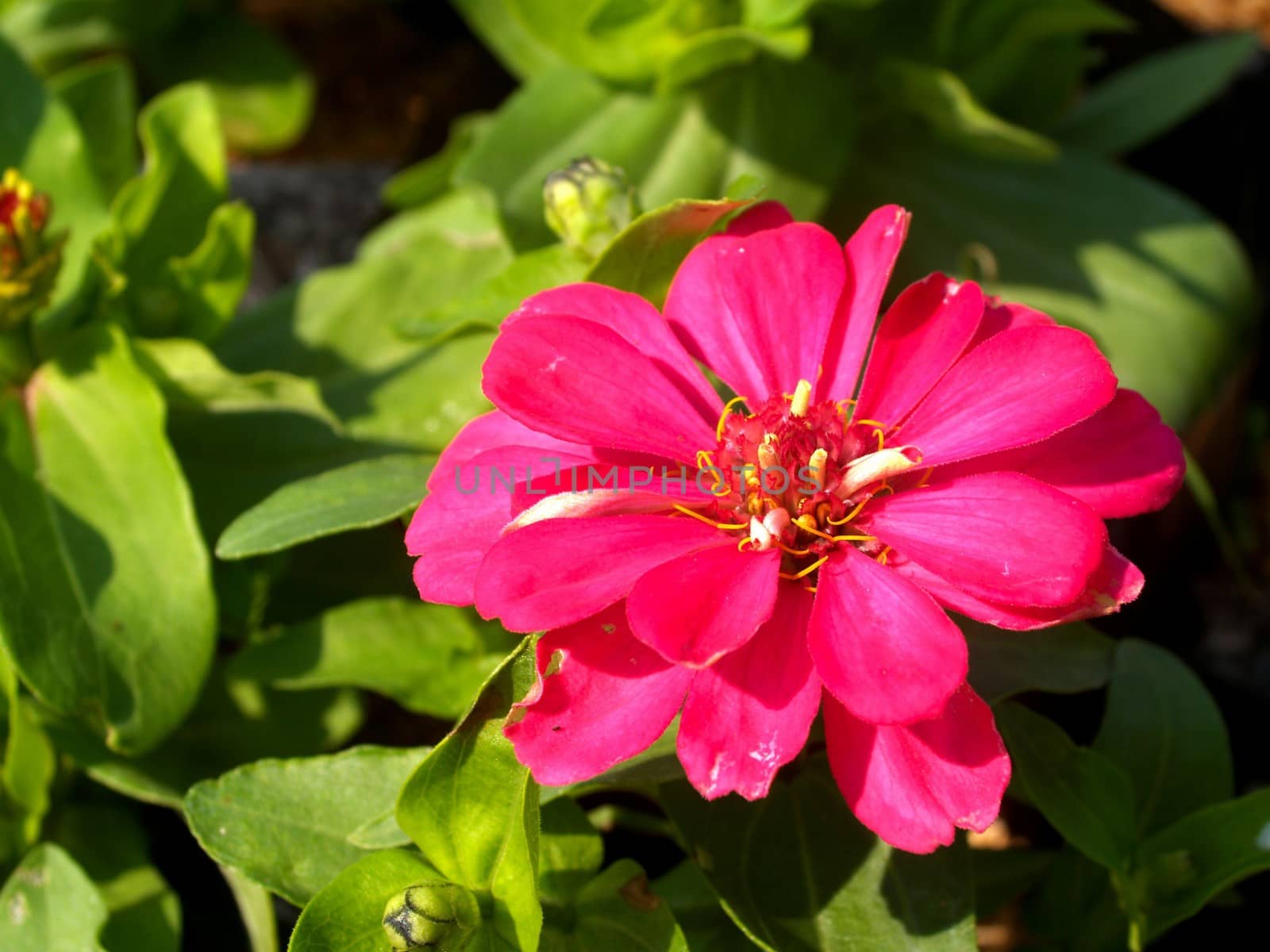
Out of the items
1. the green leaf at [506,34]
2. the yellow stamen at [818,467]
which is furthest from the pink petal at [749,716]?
the green leaf at [506,34]

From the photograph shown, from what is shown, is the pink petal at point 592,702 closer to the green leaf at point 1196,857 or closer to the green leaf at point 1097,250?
the green leaf at point 1196,857

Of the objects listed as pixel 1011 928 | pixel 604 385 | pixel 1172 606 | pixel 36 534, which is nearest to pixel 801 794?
pixel 604 385

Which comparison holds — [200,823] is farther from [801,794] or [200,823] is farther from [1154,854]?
[1154,854]

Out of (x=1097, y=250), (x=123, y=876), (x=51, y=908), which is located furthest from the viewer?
(x=1097, y=250)

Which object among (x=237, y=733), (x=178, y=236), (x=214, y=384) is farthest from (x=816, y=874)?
(x=178, y=236)

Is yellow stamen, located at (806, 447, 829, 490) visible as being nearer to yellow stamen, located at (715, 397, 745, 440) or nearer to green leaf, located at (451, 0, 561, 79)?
yellow stamen, located at (715, 397, 745, 440)

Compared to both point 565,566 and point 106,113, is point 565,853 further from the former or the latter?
point 106,113
